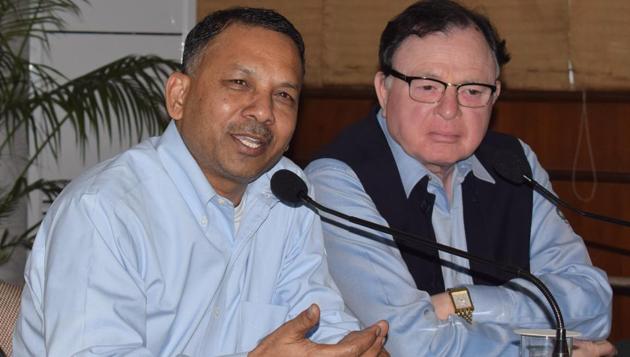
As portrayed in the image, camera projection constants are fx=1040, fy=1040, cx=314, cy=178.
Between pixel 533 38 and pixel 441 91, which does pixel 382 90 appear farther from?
pixel 533 38

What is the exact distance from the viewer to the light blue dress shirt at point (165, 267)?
→ 5.86 ft

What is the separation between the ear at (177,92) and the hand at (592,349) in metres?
0.95

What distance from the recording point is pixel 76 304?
1769mm

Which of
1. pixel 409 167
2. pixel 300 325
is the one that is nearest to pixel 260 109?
pixel 300 325

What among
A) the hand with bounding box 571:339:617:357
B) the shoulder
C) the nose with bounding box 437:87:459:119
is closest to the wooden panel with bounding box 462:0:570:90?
the nose with bounding box 437:87:459:119

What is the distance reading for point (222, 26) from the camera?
211 centimetres

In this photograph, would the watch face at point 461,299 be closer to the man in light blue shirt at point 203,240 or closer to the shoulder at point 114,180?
the man in light blue shirt at point 203,240

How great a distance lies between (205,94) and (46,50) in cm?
385

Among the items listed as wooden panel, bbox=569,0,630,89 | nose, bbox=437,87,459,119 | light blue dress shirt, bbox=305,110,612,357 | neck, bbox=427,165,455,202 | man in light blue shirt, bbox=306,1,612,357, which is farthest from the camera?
wooden panel, bbox=569,0,630,89

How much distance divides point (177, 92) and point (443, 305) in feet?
2.62

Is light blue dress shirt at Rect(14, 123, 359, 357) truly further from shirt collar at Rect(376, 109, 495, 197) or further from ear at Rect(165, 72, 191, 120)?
shirt collar at Rect(376, 109, 495, 197)

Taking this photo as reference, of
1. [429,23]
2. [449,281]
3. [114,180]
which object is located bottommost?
[449,281]

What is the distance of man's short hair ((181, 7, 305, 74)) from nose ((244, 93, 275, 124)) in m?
0.15

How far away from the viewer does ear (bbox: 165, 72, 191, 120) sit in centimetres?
215
